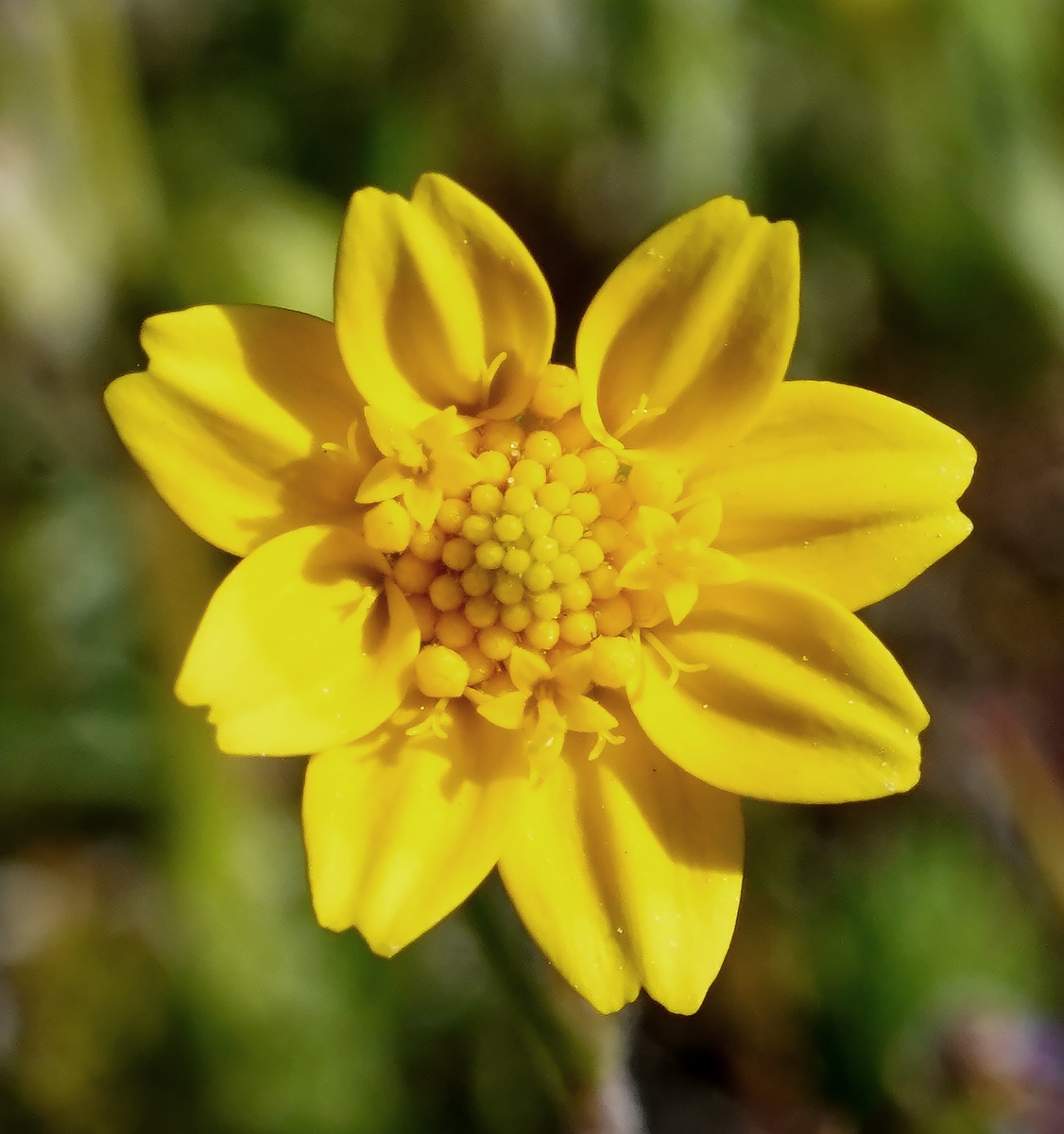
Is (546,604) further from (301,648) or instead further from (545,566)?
(301,648)

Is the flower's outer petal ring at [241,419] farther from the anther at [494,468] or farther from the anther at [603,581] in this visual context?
the anther at [603,581]

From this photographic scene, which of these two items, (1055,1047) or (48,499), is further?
(48,499)

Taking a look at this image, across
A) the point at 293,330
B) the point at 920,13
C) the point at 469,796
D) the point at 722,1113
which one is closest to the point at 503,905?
the point at 469,796

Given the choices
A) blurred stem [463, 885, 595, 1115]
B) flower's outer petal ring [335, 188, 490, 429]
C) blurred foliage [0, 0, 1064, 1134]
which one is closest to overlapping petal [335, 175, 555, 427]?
flower's outer petal ring [335, 188, 490, 429]

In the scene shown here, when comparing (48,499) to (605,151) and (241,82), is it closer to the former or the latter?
(241,82)

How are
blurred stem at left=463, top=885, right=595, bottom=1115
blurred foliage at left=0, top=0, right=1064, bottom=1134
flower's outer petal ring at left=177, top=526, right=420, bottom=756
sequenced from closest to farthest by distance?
flower's outer petal ring at left=177, top=526, right=420, bottom=756, blurred stem at left=463, top=885, right=595, bottom=1115, blurred foliage at left=0, top=0, right=1064, bottom=1134

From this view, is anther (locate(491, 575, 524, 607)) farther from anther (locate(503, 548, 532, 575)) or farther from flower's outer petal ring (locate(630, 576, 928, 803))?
flower's outer petal ring (locate(630, 576, 928, 803))

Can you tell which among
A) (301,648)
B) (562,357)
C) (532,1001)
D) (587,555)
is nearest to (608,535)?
(587,555)

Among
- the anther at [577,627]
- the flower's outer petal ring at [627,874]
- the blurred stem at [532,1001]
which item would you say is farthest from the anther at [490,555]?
the blurred stem at [532,1001]
